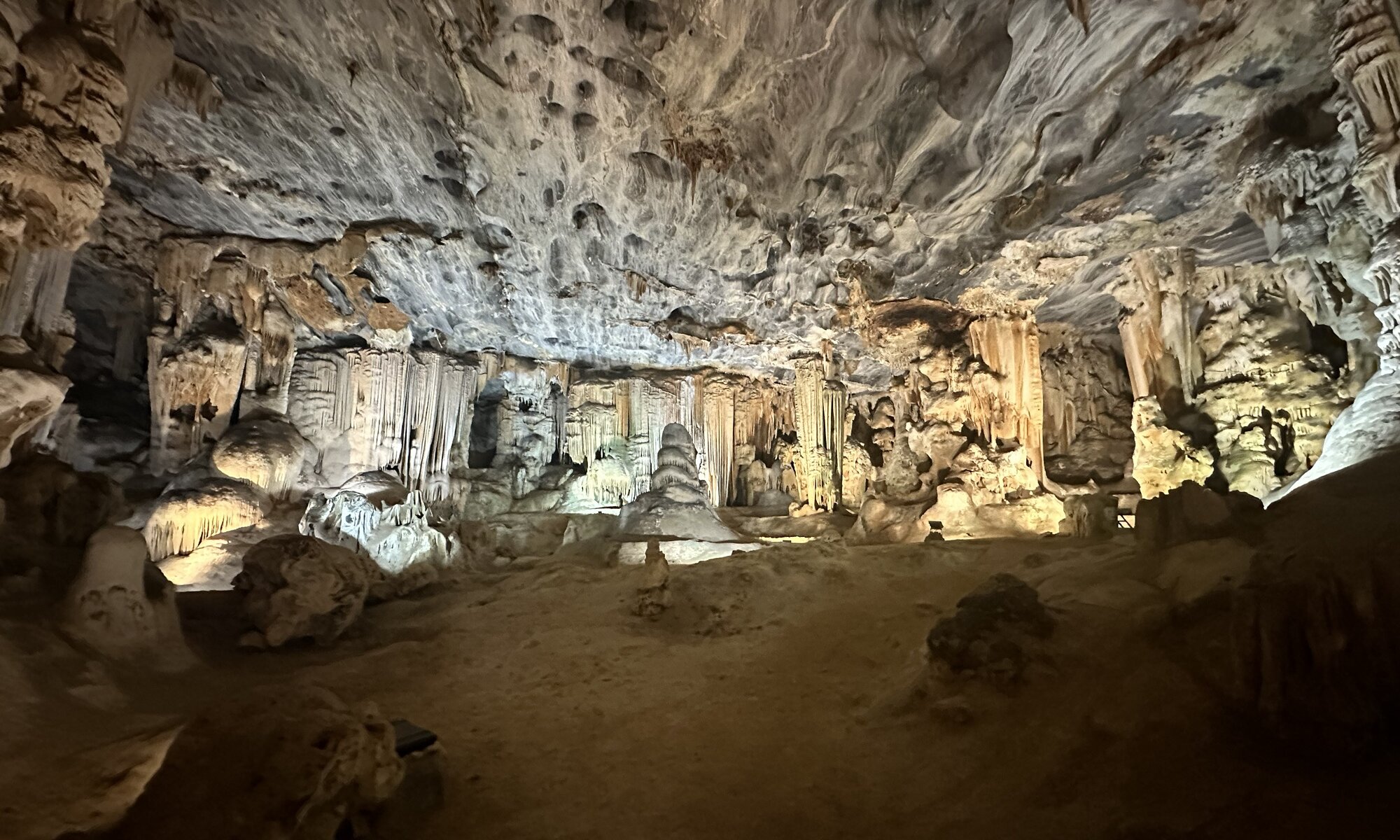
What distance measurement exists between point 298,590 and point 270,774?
5083 millimetres

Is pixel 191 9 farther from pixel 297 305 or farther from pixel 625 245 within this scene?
pixel 297 305

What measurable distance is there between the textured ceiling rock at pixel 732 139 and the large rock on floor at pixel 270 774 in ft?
24.3

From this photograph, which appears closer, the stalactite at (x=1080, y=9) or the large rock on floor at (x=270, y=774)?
the large rock on floor at (x=270, y=774)

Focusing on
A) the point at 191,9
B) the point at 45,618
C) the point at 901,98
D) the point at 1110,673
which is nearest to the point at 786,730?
the point at 1110,673

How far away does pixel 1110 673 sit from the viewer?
471cm

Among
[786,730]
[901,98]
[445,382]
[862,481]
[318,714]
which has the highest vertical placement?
[901,98]

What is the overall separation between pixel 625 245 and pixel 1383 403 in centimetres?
1135

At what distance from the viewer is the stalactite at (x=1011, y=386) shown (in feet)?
47.9

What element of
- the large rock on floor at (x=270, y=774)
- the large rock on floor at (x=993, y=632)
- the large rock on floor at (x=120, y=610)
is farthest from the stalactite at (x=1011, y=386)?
the large rock on floor at (x=120, y=610)

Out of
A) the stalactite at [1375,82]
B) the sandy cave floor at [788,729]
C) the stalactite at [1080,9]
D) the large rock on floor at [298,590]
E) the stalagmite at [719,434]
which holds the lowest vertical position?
the sandy cave floor at [788,729]

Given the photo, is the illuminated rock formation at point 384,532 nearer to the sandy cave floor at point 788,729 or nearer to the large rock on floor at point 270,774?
the sandy cave floor at point 788,729

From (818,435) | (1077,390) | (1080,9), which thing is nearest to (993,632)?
(1080,9)

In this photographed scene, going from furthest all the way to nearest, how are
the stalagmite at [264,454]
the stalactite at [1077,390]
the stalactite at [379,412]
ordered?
1. the stalactite at [1077,390]
2. the stalactite at [379,412]
3. the stalagmite at [264,454]

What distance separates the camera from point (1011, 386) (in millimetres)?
14719
